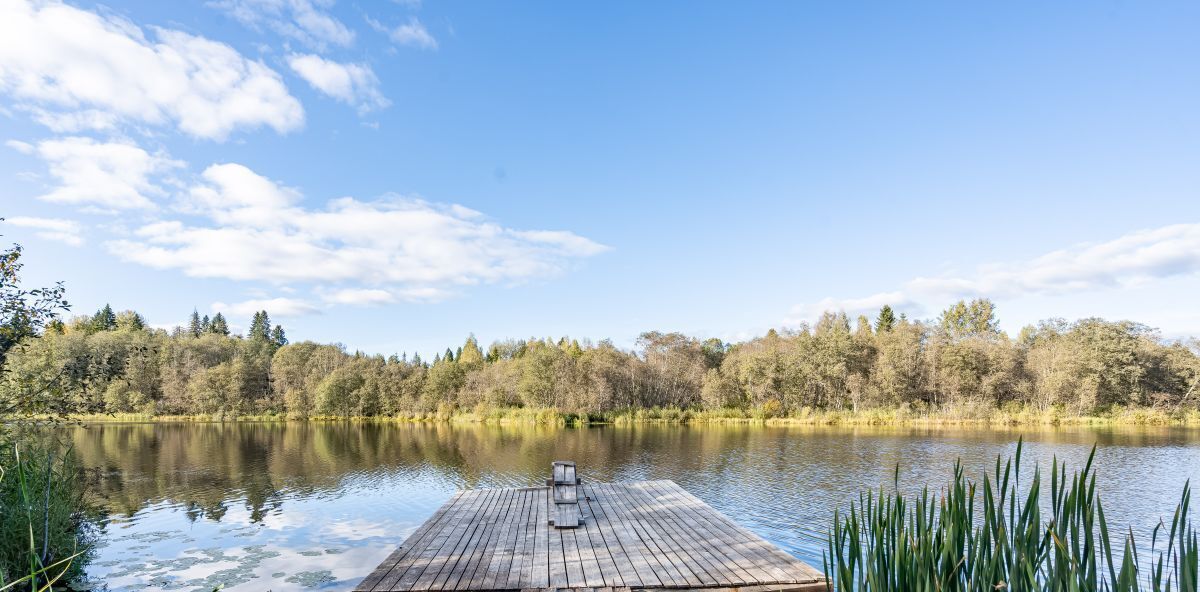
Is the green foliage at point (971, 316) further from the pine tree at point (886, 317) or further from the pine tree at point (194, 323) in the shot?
the pine tree at point (194, 323)

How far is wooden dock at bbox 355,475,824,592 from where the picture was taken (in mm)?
6672

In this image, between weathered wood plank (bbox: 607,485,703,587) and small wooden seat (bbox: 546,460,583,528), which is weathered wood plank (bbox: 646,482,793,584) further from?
small wooden seat (bbox: 546,460,583,528)

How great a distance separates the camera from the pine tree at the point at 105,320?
236ft

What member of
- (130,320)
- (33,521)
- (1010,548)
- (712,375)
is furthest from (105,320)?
(1010,548)

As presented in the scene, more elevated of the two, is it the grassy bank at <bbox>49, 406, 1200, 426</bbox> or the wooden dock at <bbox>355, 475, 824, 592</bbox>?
the wooden dock at <bbox>355, 475, 824, 592</bbox>

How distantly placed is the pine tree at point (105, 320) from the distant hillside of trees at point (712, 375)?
18.5 meters

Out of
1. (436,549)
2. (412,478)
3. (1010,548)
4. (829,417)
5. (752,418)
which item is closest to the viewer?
(1010,548)

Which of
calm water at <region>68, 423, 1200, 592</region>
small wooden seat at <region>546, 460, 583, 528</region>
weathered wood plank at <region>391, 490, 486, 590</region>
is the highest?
small wooden seat at <region>546, 460, 583, 528</region>

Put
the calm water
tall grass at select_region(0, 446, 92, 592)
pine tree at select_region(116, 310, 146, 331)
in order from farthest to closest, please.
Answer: pine tree at select_region(116, 310, 146, 331) → the calm water → tall grass at select_region(0, 446, 92, 592)

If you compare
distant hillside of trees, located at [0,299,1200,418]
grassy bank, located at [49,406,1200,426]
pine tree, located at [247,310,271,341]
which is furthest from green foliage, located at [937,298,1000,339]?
pine tree, located at [247,310,271,341]

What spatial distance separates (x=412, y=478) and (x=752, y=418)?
28.1 meters

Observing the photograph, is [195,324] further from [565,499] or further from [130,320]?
[565,499]

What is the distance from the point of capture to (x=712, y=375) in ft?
150

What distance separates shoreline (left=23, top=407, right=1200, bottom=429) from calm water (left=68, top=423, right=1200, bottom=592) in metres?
4.95
